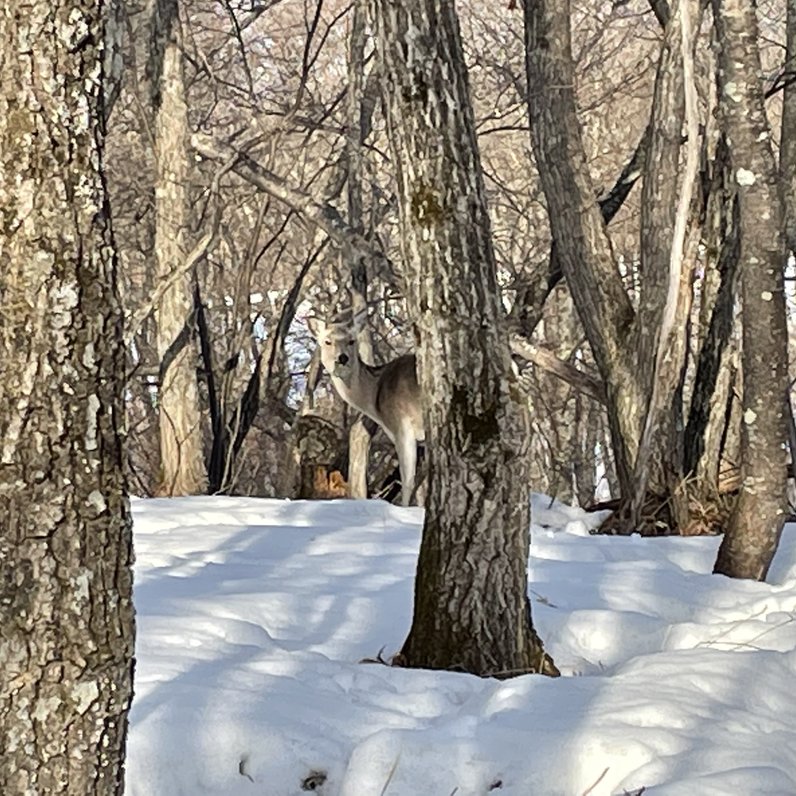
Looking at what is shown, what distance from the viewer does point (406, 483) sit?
34.2 ft

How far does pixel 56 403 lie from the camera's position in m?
2.63

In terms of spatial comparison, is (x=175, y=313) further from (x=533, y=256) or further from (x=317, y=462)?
(x=533, y=256)

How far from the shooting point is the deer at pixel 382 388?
411 inches

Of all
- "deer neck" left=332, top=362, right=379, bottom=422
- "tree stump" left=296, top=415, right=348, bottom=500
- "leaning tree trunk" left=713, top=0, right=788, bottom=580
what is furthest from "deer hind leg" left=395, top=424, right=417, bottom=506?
"leaning tree trunk" left=713, top=0, right=788, bottom=580

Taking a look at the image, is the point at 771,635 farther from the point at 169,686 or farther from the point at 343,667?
the point at 169,686

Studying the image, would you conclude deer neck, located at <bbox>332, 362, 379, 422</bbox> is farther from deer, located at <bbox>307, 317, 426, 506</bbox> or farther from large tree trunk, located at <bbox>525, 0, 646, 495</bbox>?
large tree trunk, located at <bbox>525, 0, 646, 495</bbox>

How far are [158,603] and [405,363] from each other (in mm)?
5158

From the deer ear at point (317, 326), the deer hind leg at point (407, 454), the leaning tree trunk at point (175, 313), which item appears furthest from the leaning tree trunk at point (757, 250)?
the leaning tree trunk at point (175, 313)

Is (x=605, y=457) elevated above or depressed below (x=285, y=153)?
below

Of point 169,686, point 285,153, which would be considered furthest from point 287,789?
point 285,153

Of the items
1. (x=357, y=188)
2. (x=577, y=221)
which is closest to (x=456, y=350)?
(x=577, y=221)

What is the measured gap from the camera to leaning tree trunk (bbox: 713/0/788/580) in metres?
6.71

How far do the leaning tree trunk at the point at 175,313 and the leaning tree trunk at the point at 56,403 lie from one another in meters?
9.40

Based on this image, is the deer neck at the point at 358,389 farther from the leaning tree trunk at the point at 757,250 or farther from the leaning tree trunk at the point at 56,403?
the leaning tree trunk at the point at 56,403
